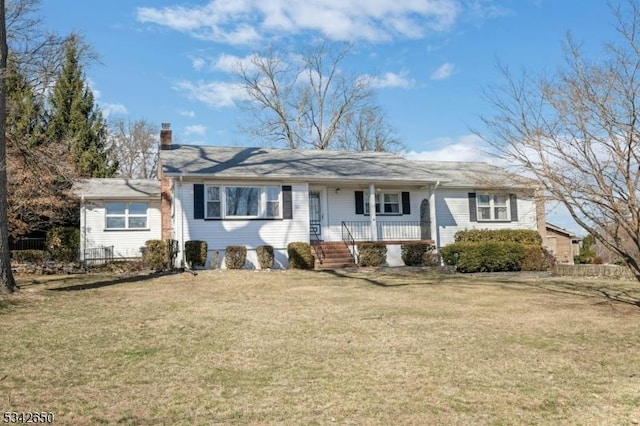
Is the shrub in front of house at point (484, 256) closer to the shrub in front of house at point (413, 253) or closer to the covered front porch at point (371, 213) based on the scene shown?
the shrub in front of house at point (413, 253)

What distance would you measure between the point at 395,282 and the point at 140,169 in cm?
3525

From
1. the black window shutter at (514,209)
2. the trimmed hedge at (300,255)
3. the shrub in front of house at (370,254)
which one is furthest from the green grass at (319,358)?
the black window shutter at (514,209)

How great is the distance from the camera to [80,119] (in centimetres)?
3388

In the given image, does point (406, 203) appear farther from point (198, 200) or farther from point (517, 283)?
point (198, 200)

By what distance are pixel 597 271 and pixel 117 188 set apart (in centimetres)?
2032

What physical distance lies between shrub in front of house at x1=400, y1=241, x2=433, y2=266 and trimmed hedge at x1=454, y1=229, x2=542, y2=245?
2.27 meters

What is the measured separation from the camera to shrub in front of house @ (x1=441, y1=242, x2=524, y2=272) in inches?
747

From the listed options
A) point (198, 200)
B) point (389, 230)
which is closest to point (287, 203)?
point (198, 200)

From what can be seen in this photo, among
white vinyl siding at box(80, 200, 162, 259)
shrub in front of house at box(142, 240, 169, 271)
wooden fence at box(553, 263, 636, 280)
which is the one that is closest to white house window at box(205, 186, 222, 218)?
shrub in front of house at box(142, 240, 169, 271)

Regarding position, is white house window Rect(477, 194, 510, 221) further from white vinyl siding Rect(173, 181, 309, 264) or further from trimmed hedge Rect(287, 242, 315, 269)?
trimmed hedge Rect(287, 242, 315, 269)

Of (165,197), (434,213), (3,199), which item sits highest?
(165,197)

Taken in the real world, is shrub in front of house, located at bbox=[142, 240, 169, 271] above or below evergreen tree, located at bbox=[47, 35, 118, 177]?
below

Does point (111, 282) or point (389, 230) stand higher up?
point (389, 230)

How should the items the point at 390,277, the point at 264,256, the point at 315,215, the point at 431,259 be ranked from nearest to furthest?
1. the point at 390,277
2. the point at 264,256
3. the point at 431,259
4. the point at 315,215
